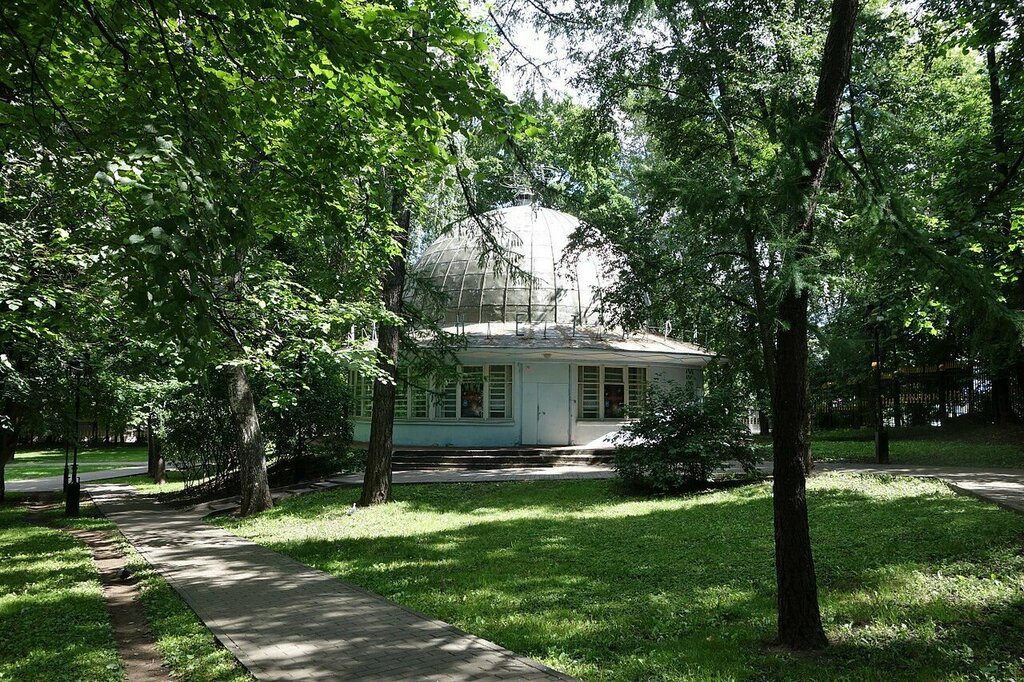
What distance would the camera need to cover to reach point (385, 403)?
15.4m

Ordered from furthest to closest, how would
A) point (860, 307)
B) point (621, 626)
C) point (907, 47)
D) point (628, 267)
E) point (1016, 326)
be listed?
point (860, 307)
point (628, 267)
point (907, 47)
point (621, 626)
point (1016, 326)

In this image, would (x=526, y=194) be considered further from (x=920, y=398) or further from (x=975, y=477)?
(x=920, y=398)

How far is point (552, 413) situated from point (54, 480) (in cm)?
2013

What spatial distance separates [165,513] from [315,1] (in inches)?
578

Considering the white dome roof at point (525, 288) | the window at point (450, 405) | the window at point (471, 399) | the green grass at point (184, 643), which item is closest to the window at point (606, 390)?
the white dome roof at point (525, 288)

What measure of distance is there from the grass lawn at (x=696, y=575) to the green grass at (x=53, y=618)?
270 cm

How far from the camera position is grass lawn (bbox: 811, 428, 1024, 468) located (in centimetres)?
1823

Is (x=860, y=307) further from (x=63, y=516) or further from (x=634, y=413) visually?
(x=63, y=516)

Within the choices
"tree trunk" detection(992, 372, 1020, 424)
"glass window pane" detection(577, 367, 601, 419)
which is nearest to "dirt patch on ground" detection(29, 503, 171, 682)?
"glass window pane" detection(577, 367, 601, 419)

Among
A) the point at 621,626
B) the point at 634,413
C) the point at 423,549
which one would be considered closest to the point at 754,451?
the point at 634,413

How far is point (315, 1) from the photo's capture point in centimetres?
502

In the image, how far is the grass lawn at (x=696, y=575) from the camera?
215 inches

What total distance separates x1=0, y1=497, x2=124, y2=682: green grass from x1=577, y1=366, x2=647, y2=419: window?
15.8m

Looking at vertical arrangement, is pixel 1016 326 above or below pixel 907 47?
below
